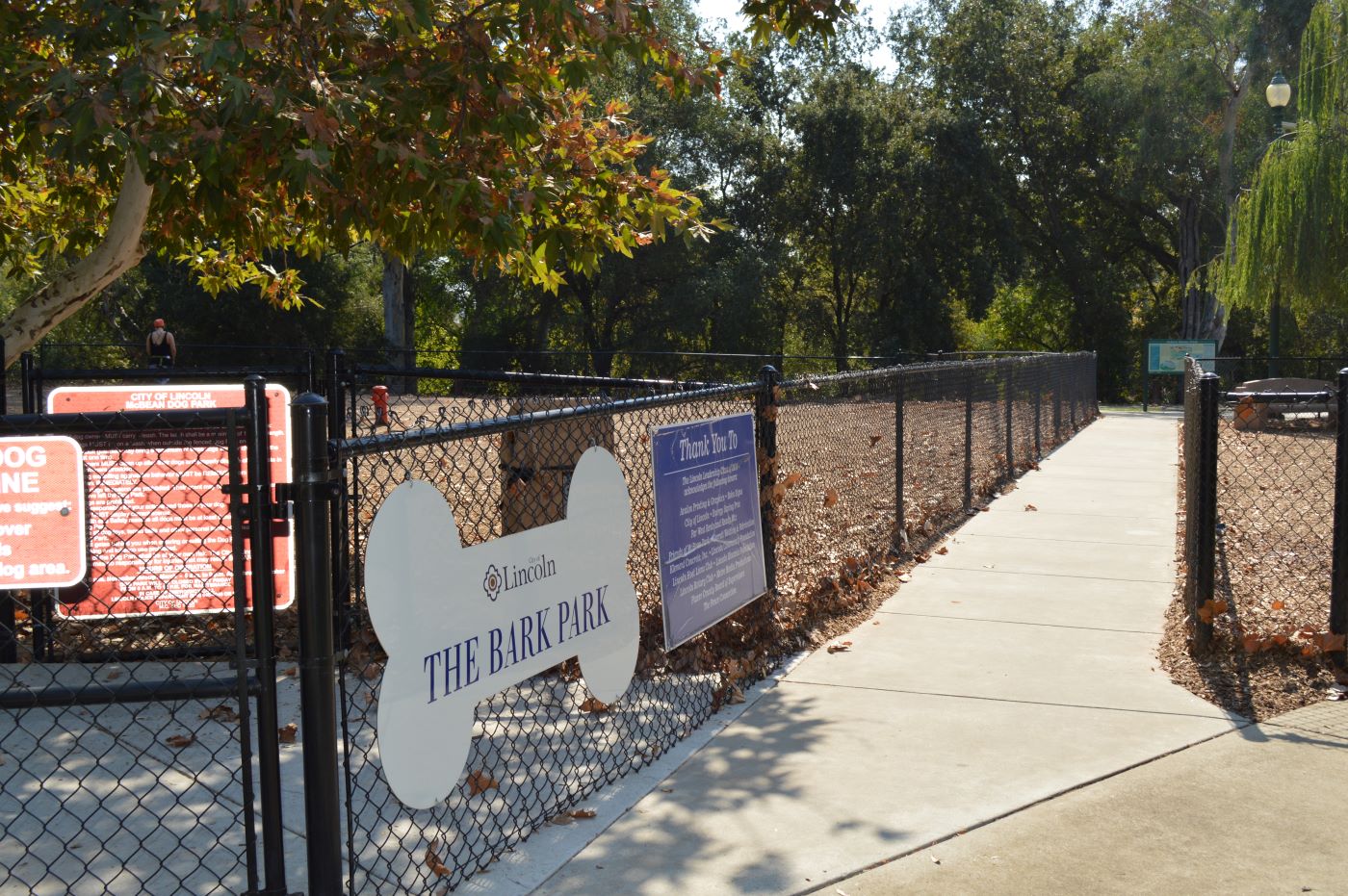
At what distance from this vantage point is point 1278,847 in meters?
4.23

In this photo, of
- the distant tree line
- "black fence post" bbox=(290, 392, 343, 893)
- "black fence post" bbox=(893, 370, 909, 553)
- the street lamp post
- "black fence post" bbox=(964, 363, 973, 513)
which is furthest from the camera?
the distant tree line

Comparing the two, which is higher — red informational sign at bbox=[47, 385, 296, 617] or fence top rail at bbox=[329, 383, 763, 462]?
fence top rail at bbox=[329, 383, 763, 462]

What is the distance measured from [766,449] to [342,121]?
277 cm

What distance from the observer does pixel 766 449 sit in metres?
6.59

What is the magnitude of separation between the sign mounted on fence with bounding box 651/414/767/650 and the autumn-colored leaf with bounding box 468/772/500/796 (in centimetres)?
99

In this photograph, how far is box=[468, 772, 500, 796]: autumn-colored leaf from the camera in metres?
4.46

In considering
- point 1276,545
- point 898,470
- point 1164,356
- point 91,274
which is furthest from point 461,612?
point 1164,356

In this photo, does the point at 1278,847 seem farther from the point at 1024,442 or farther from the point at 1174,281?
the point at 1174,281

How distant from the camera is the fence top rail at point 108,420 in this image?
3.07 meters

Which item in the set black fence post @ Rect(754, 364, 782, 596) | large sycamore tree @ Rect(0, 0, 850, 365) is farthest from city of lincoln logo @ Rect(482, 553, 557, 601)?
large sycamore tree @ Rect(0, 0, 850, 365)

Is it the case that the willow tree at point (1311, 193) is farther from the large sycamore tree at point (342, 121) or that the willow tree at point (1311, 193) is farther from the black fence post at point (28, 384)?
the black fence post at point (28, 384)

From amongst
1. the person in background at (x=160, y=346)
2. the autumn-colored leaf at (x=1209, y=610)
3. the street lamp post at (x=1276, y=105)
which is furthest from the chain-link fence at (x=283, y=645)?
the street lamp post at (x=1276, y=105)

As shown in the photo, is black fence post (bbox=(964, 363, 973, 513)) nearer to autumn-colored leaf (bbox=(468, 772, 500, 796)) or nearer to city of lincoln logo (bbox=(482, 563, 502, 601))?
autumn-colored leaf (bbox=(468, 772, 500, 796))

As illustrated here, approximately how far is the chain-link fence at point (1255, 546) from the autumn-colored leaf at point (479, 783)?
3.36 meters
